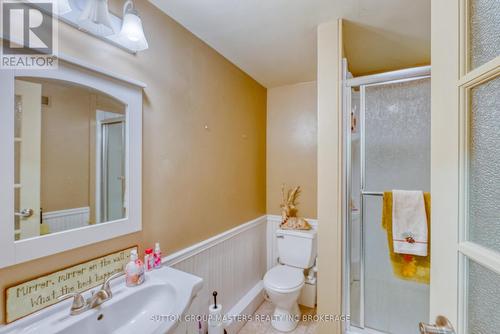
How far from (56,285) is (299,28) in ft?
6.39

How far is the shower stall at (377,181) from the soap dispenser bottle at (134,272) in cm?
124

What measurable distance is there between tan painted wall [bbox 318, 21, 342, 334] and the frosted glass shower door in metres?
0.25

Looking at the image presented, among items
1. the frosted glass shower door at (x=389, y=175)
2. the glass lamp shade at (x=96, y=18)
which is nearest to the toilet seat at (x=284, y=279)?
the frosted glass shower door at (x=389, y=175)

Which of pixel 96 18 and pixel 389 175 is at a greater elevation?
pixel 96 18

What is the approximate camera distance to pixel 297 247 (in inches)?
87.8

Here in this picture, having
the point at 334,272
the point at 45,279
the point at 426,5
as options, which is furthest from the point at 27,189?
the point at 426,5

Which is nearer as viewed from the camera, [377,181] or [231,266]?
[377,181]

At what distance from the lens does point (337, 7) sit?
1.37 m

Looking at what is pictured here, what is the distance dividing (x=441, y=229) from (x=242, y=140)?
1.81 m

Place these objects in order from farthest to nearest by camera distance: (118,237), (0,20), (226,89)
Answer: (226,89)
(118,237)
(0,20)

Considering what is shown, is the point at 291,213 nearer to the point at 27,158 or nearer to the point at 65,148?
the point at 65,148

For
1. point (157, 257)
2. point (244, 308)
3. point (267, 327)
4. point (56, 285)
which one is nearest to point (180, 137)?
point (157, 257)

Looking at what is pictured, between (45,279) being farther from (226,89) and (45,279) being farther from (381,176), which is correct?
(381,176)

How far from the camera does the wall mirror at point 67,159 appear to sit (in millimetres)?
848
